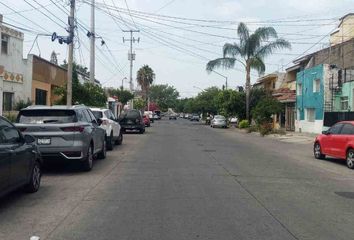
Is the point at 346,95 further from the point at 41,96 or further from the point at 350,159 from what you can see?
the point at 41,96

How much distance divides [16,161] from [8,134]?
0.53m

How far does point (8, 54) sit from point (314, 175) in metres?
21.0

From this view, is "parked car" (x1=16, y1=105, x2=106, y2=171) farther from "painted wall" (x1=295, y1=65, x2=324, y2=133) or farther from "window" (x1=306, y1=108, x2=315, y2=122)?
"window" (x1=306, y1=108, x2=315, y2=122)

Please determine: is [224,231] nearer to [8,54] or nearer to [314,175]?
[314,175]

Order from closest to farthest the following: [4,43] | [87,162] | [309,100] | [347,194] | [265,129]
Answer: [347,194]
[87,162]
[4,43]
[265,129]
[309,100]

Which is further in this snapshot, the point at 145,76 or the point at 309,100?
the point at 145,76

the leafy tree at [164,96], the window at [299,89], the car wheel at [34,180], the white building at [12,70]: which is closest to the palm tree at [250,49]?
the window at [299,89]

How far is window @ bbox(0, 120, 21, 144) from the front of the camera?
30.0 feet

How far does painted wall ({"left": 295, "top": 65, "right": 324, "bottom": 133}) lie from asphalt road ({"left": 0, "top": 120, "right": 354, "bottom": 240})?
25991 millimetres

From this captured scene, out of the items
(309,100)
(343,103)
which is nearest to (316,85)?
(309,100)

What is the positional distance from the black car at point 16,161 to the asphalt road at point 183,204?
0.35 meters

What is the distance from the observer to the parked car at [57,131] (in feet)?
43.7

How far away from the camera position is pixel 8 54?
2995cm

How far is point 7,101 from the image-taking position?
100 ft
